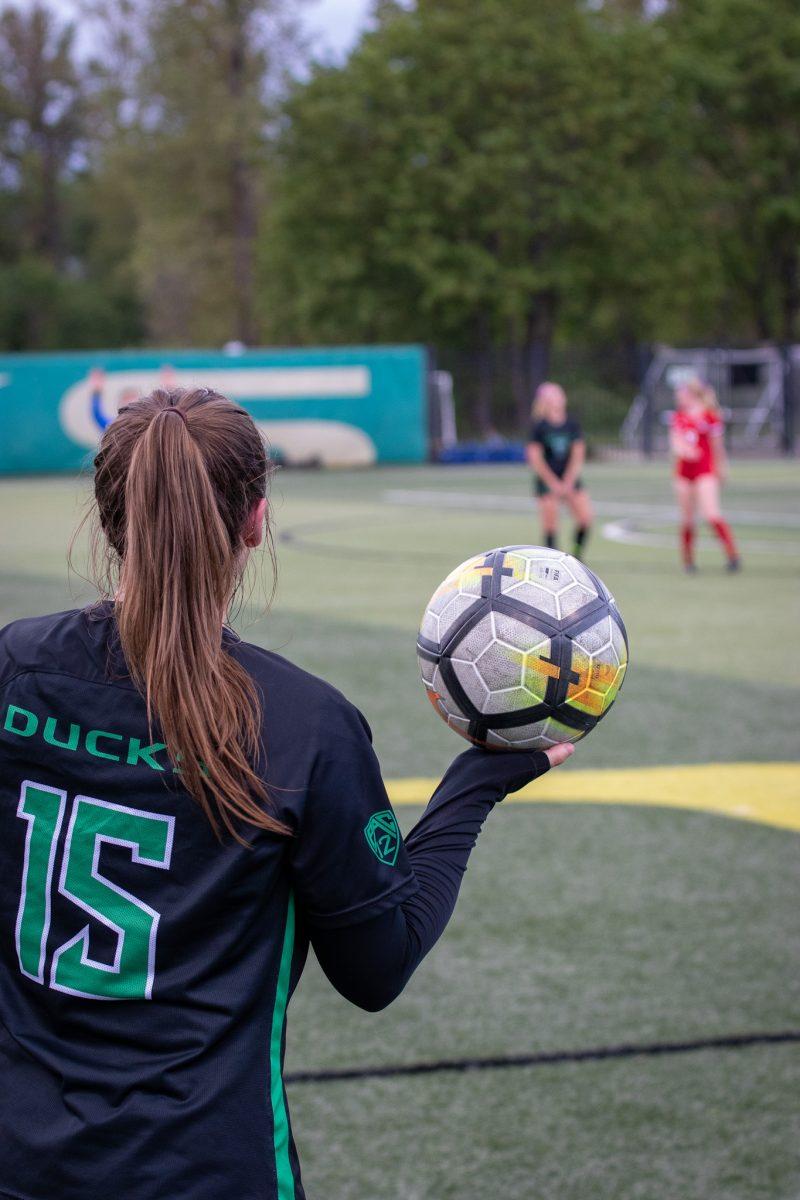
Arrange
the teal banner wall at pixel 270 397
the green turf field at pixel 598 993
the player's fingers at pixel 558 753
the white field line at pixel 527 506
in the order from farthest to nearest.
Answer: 1. the teal banner wall at pixel 270 397
2. the white field line at pixel 527 506
3. the green turf field at pixel 598 993
4. the player's fingers at pixel 558 753

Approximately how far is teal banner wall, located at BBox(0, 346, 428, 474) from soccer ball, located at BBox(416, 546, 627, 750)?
30552mm

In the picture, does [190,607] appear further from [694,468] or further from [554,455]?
[554,455]

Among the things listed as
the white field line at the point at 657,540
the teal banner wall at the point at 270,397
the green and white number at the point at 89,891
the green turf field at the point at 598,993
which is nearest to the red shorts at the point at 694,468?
the white field line at the point at 657,540

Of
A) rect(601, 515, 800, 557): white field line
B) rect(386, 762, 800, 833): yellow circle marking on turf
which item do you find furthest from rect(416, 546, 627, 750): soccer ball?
rect(601, 515, 800, 557): white field line

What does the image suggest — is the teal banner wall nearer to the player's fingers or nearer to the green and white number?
the player's fingers

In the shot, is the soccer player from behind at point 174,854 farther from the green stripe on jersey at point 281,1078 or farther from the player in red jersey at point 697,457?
the player in red jersey at point 697,457

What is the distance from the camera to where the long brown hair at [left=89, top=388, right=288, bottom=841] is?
177 cm

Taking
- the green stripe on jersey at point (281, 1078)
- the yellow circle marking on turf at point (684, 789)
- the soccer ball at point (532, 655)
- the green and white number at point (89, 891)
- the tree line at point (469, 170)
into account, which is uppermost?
the tree line at point (469, 170)

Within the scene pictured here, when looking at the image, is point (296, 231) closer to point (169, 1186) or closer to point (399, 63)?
point (399, 63)

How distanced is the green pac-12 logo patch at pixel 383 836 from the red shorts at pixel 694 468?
13.2 m

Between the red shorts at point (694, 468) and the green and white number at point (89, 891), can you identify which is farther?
the red shorts at point (694, 468)

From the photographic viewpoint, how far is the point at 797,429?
41.2 meters

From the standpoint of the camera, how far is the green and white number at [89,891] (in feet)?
5.96

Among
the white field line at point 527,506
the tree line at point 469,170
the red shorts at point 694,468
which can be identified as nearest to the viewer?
the red shorts at point 694,468
